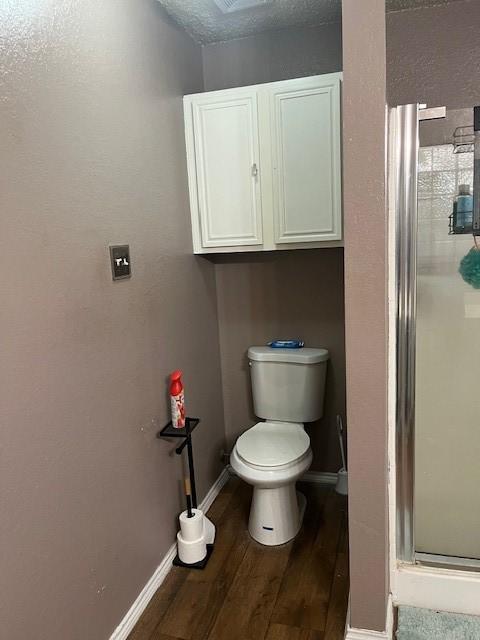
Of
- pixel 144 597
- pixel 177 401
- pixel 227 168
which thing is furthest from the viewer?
pixel 227 168

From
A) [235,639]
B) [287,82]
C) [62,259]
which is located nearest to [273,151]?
[287,82]

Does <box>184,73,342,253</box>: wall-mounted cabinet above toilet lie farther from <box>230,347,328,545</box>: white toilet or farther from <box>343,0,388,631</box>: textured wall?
<box>343,0,388,631</box>: textured wall

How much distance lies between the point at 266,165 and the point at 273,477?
4.54 ft

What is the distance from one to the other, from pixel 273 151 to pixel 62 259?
1147 millimetres

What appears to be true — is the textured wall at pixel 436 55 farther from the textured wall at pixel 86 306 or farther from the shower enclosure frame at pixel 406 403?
the textured wall at pixel 86 306

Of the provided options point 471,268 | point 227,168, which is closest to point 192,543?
point 471,268

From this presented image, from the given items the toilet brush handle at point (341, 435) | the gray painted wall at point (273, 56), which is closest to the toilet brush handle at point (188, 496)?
the toilet brush handle at point (341, 435)

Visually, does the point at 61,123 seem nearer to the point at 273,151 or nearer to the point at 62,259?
the point at 62,259

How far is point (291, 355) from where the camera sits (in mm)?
2363

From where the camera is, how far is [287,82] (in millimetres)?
2051

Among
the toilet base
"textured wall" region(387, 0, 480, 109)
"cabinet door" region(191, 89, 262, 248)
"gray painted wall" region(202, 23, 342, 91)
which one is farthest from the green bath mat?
"gray painted wall" region(202, 23, 342, 91)

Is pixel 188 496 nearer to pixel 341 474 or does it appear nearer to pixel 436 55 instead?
pixel 341 474

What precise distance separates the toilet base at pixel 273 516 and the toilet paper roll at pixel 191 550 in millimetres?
279

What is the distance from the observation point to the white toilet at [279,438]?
6.77ft
